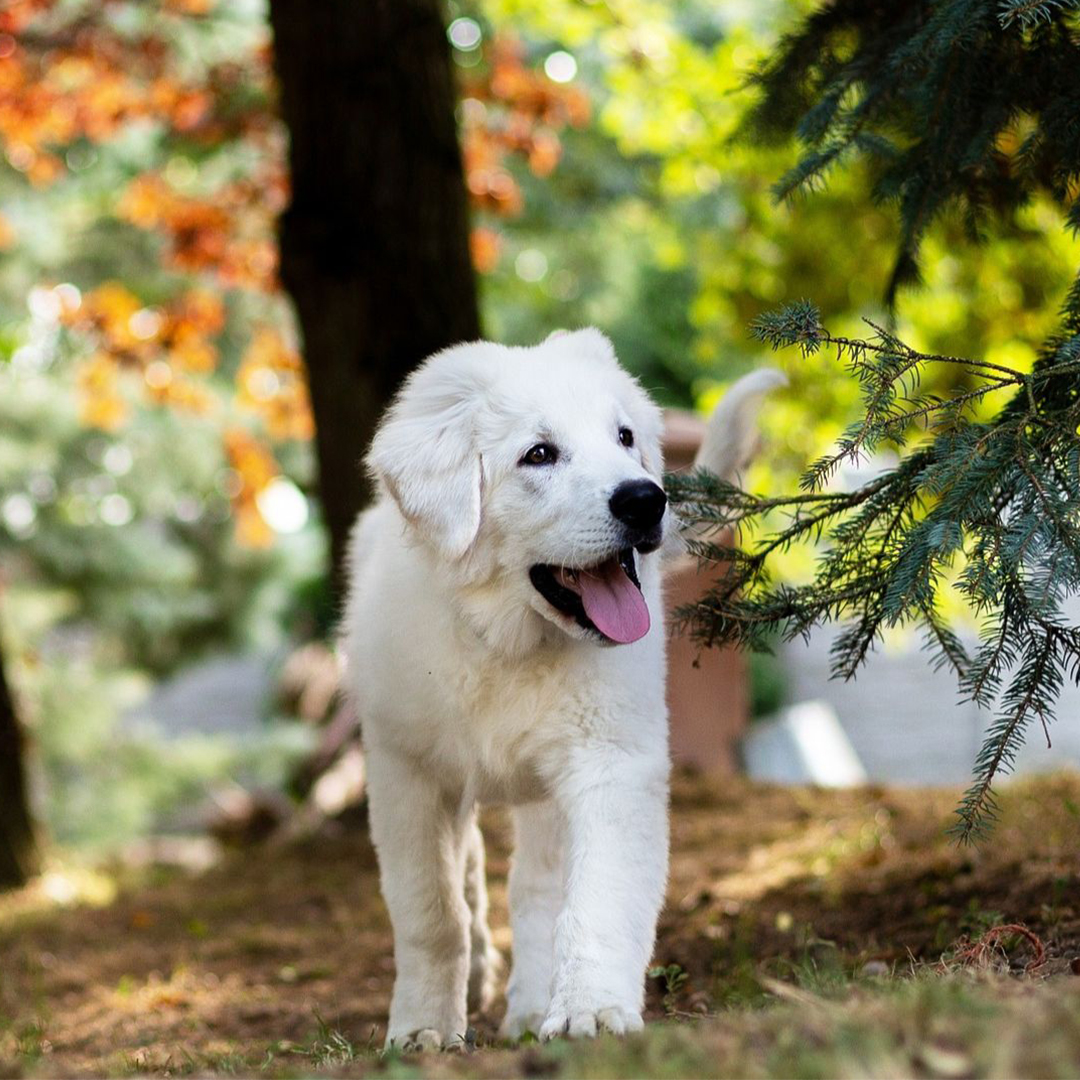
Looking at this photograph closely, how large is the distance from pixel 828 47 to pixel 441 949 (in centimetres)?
277

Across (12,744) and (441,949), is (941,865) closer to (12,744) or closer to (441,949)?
(441,949)

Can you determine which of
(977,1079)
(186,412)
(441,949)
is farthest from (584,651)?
(186,412)

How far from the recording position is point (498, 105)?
10.4m

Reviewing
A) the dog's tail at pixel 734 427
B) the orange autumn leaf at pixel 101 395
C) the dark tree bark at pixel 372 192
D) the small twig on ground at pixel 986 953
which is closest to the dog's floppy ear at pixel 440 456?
the dog's tail at pixel 734 427

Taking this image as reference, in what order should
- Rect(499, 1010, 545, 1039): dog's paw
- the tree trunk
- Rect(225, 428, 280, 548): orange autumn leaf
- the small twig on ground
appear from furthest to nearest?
1. Rect(225, 428, 280, 548): orange autumn leaf
2. the tree trunk
3. Rect(499, 1010, 545, 1039): dog's paw
4. the small twig on ground

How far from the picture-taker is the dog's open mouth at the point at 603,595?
3.18 metres

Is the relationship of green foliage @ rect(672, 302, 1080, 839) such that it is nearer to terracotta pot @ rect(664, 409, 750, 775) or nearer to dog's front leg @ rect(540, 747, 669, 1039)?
dog's front leg @ rect(540, 747, 669, 1039)

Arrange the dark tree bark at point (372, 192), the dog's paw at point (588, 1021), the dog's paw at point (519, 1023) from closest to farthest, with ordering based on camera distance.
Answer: the dog's paw at point (588, 1021), the dog's paw at point (519, 1023), the dark tree bark at point (372, 192)

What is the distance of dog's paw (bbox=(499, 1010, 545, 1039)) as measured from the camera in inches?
143

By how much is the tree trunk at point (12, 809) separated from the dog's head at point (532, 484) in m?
4.77

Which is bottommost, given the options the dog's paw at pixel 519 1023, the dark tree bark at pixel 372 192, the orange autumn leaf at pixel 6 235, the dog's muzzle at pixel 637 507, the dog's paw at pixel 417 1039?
the dog's paw at pixel 519 1023

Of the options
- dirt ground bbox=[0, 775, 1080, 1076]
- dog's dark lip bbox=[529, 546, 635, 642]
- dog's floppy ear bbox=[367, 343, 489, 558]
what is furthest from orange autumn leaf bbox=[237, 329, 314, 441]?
dog's dark lip bbox=[529, 546, 635, 642]

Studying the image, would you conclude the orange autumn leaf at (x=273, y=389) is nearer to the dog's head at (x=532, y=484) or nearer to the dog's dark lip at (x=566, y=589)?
the dog's head at (x=532, y=484)

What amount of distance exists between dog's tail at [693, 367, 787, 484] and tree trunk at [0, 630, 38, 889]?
4.72 metres
